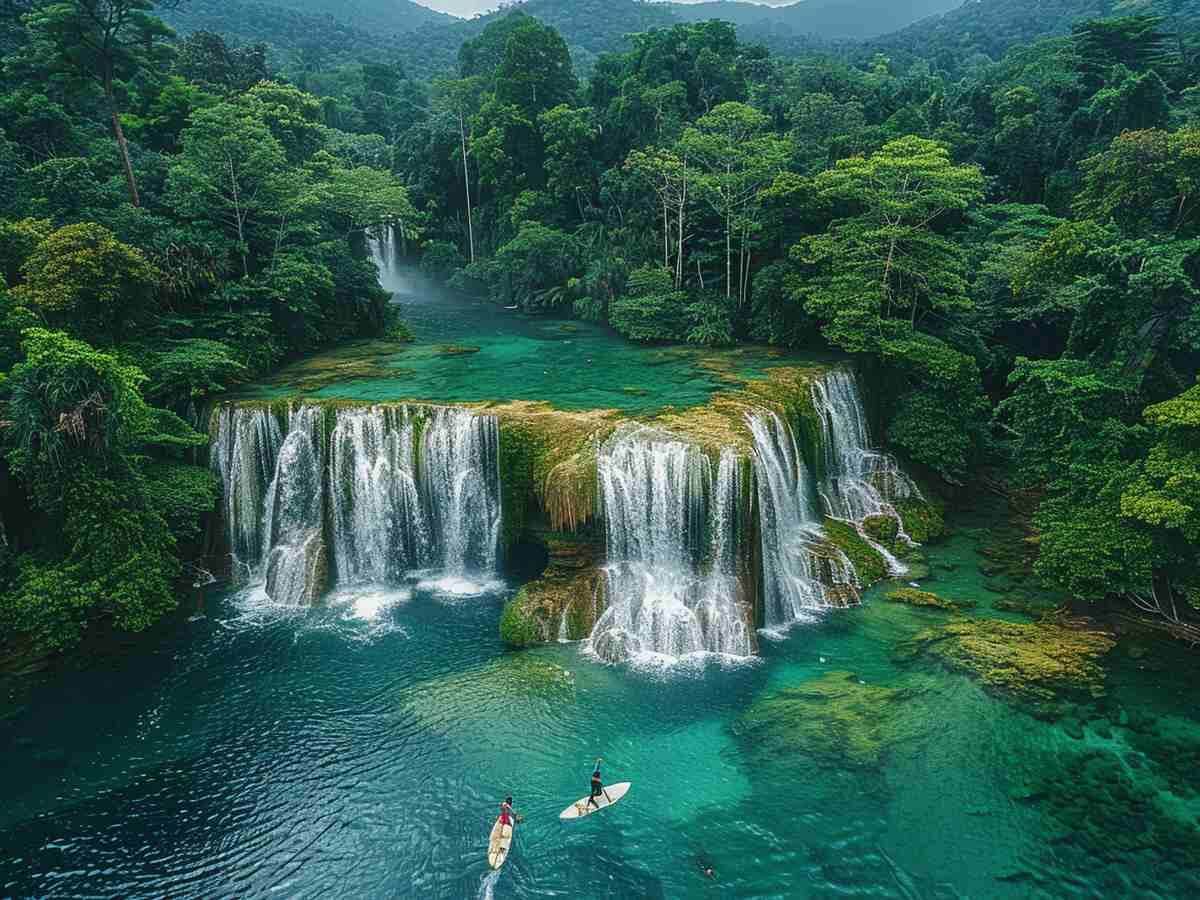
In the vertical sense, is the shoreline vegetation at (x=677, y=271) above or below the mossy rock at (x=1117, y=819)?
above

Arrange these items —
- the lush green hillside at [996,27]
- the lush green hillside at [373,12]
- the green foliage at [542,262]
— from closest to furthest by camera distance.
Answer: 1. the green foliage at [542,262]
2. the lush green hillside at [996,27]
3. the lush green hillside at [373,12]

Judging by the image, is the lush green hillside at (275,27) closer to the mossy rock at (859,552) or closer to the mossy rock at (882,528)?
the mossy rock at (882,528)

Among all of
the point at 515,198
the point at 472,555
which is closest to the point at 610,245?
the point at 515,198

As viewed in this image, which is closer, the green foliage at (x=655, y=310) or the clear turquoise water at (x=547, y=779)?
the clear turquoise water at (x=547, y=779)

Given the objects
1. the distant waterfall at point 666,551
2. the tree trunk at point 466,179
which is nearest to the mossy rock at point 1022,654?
the distant waterfall at point 666,551

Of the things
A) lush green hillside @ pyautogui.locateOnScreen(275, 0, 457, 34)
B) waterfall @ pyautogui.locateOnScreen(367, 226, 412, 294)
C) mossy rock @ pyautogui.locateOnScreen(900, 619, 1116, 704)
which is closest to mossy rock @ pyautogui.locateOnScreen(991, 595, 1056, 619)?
mossy rock @ pyautogui.locateOnScreen(900, 619, 1116, 704)

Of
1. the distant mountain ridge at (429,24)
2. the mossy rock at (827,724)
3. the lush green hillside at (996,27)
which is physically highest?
the distant mountain ridge at (429,24)

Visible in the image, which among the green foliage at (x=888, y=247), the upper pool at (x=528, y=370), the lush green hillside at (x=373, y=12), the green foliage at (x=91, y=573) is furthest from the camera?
the lush green hillside at (x=373, y=12)
